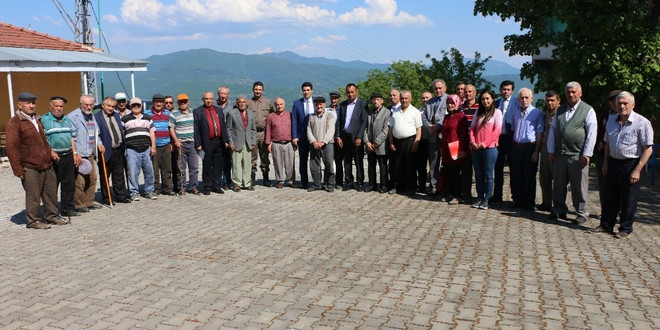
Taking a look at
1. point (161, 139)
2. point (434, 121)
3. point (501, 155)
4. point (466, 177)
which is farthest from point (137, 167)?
point (501, 155)

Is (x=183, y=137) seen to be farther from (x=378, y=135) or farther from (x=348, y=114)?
(x=378, y=135)

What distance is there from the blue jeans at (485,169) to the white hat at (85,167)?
6.01m

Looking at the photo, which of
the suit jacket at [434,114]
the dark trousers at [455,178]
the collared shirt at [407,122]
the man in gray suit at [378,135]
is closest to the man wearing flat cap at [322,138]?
the man in gray suit at [378,135]

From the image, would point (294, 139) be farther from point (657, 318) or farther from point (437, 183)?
point (657, 318)

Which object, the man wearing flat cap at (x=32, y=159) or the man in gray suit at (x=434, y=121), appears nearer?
the man wearing flat cap at (x=32, y=159)

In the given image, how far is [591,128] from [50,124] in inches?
298

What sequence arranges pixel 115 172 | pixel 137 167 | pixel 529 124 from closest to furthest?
pixel 529 124, pixel 115 172, pixel 137 167

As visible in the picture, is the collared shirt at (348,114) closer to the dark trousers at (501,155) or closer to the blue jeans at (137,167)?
the dark trousers at (501,155)

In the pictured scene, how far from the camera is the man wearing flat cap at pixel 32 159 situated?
25.6ft

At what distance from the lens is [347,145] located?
34.9 ft

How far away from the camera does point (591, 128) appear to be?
7.60 metres

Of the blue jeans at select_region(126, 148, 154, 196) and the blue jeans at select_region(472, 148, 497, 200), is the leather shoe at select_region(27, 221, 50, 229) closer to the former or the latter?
the blue jeans at select_region(126, 148, 154, 196)

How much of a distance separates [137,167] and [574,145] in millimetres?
6939

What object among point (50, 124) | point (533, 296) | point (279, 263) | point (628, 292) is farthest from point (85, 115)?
point (628, 292)
